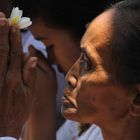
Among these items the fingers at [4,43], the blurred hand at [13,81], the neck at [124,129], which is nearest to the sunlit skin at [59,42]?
the blurred hand at [13,81]

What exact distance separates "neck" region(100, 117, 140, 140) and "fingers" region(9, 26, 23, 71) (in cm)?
33

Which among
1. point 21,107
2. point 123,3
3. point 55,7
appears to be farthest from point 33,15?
point 123,3

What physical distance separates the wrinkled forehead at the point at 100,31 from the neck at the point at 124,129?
212 mm

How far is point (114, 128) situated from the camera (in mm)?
1282

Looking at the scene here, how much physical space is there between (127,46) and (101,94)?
0.15 metres

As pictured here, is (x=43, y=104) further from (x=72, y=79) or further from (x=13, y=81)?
(x=72, y=79)

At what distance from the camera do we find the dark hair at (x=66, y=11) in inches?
74.0

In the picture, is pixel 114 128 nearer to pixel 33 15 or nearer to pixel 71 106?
pixel 71 106

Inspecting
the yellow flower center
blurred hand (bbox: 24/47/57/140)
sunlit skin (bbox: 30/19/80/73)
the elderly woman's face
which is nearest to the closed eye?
the elderly woman's face

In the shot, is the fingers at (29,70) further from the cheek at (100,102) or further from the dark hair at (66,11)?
the dark hair at (66,11)

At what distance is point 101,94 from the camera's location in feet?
4.14

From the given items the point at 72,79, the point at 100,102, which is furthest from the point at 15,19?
the point at 100,102

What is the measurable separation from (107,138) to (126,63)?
0.23m

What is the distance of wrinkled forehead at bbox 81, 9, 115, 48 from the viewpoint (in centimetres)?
125
